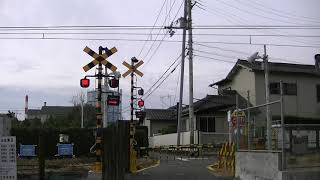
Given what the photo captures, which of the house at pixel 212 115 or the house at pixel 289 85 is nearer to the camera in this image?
the house at pixel 289 85

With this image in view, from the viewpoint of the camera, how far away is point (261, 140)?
54.6ft

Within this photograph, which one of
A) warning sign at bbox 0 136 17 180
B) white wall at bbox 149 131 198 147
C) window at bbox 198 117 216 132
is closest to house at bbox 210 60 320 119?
window at bbox 198 117 216 132

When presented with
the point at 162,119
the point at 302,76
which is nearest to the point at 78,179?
the point at 302,76

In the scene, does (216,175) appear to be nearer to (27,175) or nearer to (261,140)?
(261,140)

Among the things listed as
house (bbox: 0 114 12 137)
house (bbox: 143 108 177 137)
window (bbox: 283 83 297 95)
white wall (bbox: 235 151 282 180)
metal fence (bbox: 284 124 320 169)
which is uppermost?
window (bbox: 283 83 297 95)

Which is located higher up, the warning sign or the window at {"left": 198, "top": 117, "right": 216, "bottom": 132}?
the window at {"left": 198, "top": 117, "right": 216, "bottom": 132}

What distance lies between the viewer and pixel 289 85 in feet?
157

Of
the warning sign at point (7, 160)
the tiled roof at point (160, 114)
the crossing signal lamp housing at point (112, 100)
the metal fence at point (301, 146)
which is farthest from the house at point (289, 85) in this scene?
the warning sign at point (7, 160)

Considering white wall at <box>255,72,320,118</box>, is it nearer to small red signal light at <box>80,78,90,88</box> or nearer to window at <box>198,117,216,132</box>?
window at <box>198,117,216,132</box>

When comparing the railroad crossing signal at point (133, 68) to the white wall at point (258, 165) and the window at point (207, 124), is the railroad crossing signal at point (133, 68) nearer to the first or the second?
the white wall at point (258, 165)

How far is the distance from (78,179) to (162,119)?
49.4 m

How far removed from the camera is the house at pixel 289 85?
46.6 meters

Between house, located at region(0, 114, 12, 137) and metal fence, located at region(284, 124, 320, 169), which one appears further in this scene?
metal fence, located at region(284, 124, 320, 169)

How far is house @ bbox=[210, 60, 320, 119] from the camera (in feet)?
153
